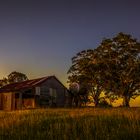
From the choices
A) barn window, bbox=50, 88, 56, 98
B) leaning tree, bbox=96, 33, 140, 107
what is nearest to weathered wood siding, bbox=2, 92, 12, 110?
barn window, bbox=50, 88, 56, 98

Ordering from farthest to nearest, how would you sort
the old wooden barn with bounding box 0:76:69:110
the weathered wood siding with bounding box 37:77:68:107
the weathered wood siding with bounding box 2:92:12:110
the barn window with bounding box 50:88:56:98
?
the barn window with bounding box 50:88:56:98 < the weathered wood siding with bounding box 37:77:68:107 < the weathered wood siding with bounding box 2:92:12:110 < the old wooden barn with bounding box 0:76:69:110

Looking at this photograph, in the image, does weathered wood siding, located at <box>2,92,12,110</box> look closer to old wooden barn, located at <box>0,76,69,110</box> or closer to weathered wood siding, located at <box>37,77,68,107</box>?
old wooden barn, located at <box>0,76,69,110</box>

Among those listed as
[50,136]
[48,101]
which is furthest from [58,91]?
[50,136]

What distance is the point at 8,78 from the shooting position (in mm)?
83812

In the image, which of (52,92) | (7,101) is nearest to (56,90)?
(52,92)

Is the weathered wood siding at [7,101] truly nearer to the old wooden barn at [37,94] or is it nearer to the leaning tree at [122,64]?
the old wooden barn at [37,94]

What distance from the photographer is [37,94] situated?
50.1 meters

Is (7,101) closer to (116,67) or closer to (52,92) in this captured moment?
(52,92)

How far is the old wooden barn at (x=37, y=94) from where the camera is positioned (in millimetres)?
50094

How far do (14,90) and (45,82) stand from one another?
5.30 metres

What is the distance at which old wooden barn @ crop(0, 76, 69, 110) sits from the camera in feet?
164

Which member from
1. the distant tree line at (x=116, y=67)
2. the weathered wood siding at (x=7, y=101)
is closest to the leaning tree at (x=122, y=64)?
the distant tree line at (x=116, y=67)

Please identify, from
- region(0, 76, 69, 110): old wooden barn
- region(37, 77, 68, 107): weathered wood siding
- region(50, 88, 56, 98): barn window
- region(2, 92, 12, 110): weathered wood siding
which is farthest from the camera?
region(50, 88, 56, 98): barn window

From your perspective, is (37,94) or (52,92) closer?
(37,94)
